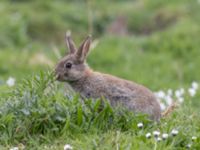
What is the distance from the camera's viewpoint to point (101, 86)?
24.7 feet

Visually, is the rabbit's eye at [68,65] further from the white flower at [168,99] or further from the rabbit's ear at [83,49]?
the white flower at [168,99]

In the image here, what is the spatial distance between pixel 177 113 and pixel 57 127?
1.55 meters

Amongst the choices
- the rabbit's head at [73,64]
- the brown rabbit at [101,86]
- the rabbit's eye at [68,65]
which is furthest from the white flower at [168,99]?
the rabbit's eye at [68,65]

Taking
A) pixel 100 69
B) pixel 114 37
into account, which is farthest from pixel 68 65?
pixel 114 37

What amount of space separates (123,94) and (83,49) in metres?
0.72

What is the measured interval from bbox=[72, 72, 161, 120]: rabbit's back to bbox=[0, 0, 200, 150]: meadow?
202mm

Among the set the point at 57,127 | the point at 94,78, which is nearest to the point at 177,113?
the point at 94,78

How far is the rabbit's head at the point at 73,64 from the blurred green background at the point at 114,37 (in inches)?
60.5

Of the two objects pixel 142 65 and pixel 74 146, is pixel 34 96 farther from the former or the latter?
pixel 142 65

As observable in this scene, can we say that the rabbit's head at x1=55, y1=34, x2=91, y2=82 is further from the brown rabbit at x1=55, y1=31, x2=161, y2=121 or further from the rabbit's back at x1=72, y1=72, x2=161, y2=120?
the rabbit's back at x1=72, y1=72, x2=161, y2=120

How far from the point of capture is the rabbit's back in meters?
7.40

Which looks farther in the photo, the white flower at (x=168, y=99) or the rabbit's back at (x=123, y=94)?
the white flower at (x=168, y=99)

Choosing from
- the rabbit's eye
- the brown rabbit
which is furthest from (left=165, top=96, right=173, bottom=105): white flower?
the rabbit's eye

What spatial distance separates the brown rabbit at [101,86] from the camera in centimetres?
742
